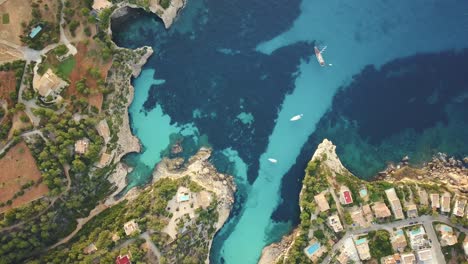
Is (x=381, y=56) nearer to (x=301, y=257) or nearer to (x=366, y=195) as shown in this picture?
(x=366, y=195)

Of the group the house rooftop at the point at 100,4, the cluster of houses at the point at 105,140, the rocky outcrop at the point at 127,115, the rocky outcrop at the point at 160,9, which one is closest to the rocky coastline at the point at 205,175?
the rocky outcrop at the point at 127,115

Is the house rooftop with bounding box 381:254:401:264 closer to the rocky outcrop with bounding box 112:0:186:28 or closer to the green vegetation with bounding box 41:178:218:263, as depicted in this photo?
the green vegetation with bounding box 41:178:218:263

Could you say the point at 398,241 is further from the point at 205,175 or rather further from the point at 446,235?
the point at 205,175

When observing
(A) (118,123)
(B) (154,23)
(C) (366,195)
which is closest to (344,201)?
(C) (366,195)

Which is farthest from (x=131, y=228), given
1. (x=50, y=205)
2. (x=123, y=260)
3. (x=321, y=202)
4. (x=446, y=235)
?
(x=446, y=235)

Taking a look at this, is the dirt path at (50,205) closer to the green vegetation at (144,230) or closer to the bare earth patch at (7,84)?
the green vegetation at (144,230)

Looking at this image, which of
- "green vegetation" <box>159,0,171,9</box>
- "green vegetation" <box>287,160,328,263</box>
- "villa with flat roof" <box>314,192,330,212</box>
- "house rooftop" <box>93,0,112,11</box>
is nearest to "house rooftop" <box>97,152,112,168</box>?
"house rooftop" <box>93,0,112,11</box>
